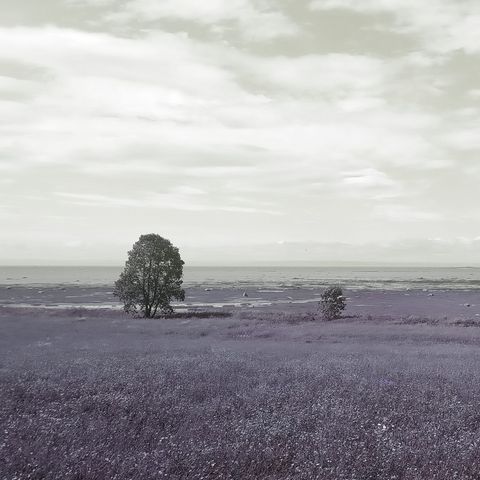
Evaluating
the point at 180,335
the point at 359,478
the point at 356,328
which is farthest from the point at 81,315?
the point at 359,478

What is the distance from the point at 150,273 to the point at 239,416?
121 feet

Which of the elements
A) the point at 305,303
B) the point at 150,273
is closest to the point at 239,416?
the point at 150,273

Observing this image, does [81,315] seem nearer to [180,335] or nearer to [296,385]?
[180,335]

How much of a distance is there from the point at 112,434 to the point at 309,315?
41.6m

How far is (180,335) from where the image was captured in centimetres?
3384

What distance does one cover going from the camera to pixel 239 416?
36.4 feet

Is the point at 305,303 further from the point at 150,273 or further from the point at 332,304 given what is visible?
the point at 150,273

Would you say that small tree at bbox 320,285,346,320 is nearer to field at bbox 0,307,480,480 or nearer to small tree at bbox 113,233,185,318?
small tree at bbox 113,233,185,318

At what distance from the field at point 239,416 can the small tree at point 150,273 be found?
2502 centimetres

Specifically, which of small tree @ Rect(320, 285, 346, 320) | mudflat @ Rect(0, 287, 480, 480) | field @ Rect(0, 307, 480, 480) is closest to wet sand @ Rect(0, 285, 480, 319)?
small tree @ Rect(320, 285, 346, 320)

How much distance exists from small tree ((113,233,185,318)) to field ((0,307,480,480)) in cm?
2502

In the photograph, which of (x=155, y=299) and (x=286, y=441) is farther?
(x=155, y=299)

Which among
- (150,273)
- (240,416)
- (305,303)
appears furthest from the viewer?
(305,303)

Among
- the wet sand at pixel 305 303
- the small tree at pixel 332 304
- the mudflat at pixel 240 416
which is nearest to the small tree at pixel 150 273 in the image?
the wet sand at pixel 305 303
